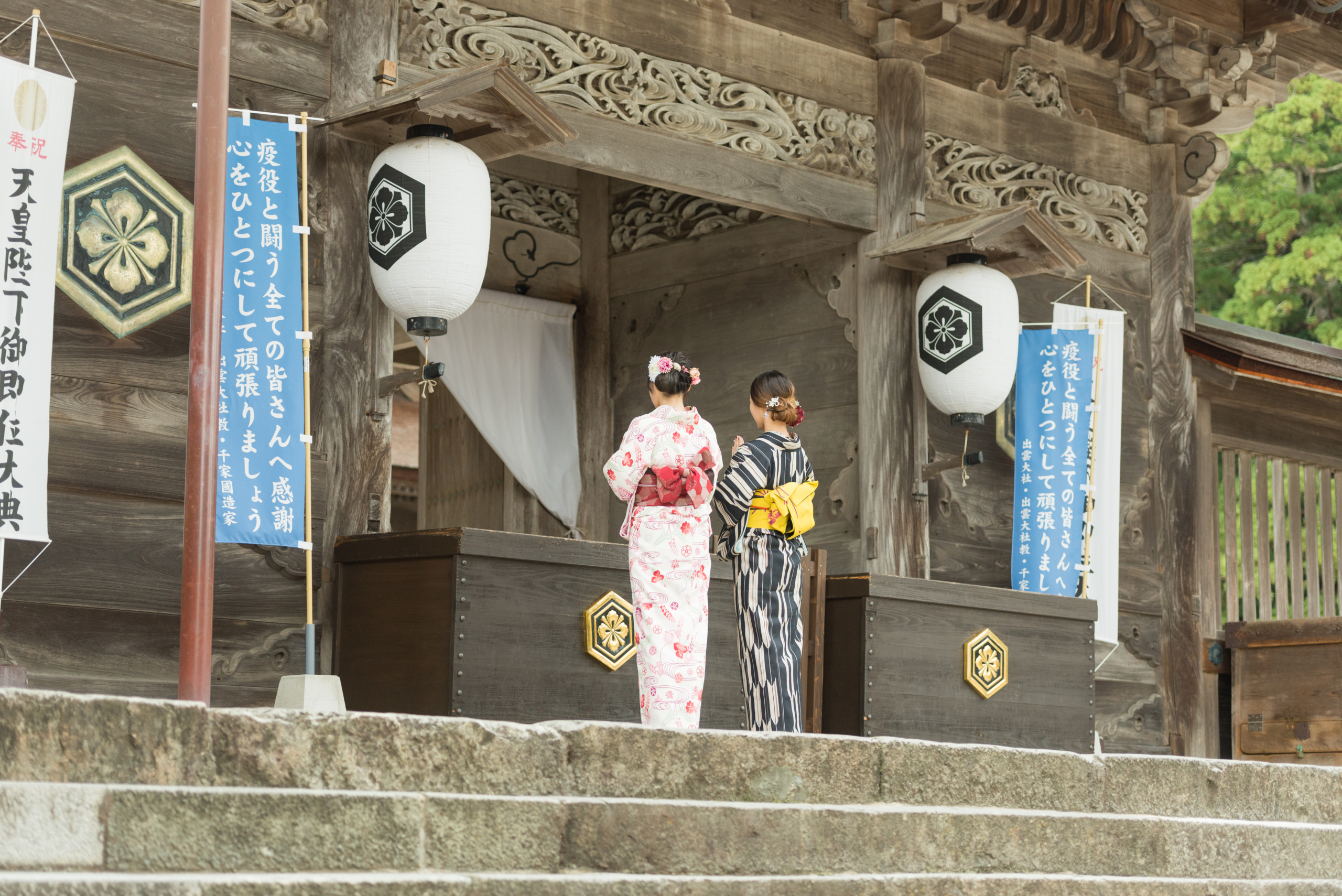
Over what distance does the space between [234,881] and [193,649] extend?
53.6 inches

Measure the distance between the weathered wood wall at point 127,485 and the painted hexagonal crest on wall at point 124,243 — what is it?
0.05m

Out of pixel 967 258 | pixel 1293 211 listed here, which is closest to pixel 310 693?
pixel 967 258

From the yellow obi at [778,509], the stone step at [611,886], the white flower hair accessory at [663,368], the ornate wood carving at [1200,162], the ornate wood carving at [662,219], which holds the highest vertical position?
the ornate wood carving at [1200,162]

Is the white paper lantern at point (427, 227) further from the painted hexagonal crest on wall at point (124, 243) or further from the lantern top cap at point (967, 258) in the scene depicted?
the lantern top cap at point (967, 258)

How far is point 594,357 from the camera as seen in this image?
32.4 ft

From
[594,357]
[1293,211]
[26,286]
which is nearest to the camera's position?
[26,286]

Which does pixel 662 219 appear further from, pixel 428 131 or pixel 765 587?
pixel 765 587

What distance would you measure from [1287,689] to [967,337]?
11.2ft

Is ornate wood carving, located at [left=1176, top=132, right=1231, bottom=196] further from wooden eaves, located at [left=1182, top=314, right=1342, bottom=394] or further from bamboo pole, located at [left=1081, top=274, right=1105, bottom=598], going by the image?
bamboo pole, located at [left=1081, top=274, right=1105, bottom=598]

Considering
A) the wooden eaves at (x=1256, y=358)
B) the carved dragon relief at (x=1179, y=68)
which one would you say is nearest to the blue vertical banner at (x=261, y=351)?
the carved dragon relief at (x=1179, y=68)

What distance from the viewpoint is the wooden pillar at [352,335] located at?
654 cm

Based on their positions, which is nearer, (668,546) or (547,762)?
(547,762)

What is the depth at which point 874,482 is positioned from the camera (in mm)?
8367

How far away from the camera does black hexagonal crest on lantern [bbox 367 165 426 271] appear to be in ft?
20.9
